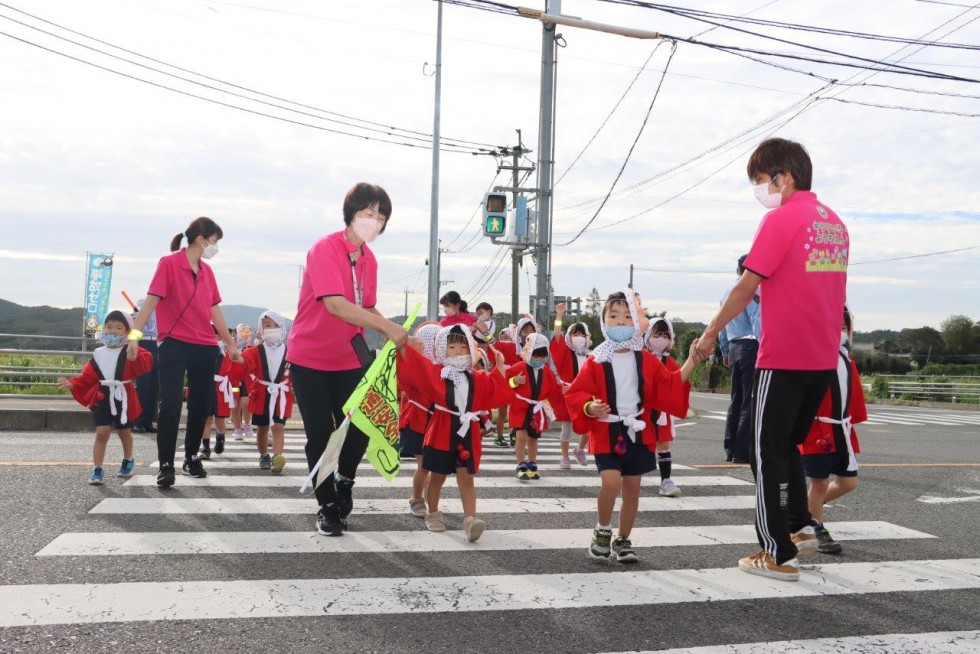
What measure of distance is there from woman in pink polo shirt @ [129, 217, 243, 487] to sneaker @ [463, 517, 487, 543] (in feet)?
8.79

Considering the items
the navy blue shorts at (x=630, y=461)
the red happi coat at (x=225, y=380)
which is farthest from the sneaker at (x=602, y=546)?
the red happi coat at (x=225, y=380)

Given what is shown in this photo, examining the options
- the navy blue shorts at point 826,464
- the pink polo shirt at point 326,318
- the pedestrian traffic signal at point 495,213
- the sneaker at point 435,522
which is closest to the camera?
the pink polo shirt at point 326,318

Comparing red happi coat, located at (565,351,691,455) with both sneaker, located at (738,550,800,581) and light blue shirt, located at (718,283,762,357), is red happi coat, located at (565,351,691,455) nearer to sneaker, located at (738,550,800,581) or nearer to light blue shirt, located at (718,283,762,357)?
sneaker, located at (738,550,800,581)

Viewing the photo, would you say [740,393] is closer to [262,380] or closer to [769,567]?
[769,567]

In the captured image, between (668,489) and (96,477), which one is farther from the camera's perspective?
(668,489)

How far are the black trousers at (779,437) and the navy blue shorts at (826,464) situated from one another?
966 mm

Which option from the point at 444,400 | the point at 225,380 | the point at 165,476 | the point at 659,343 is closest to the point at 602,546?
the point at 444,400

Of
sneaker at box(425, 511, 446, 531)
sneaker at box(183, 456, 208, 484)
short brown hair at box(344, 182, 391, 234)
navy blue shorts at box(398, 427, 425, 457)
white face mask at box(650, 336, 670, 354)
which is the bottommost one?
sneaker at box(425, 511, 446, 531)

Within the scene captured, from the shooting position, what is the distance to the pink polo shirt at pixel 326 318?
4.65 meters

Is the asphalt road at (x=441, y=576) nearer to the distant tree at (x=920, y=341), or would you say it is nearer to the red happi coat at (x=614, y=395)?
the red happi coat at (x=614, y=395)

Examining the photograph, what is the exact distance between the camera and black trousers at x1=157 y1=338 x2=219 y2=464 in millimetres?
6137

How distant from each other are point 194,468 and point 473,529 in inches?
122

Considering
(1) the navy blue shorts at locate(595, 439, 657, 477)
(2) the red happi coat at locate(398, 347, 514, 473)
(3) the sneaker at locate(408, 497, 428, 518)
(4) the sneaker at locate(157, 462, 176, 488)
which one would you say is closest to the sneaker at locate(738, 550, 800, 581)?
(1) the navy blue shorts at locate(595, 439, 657, 477)

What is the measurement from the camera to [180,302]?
6188 mm
